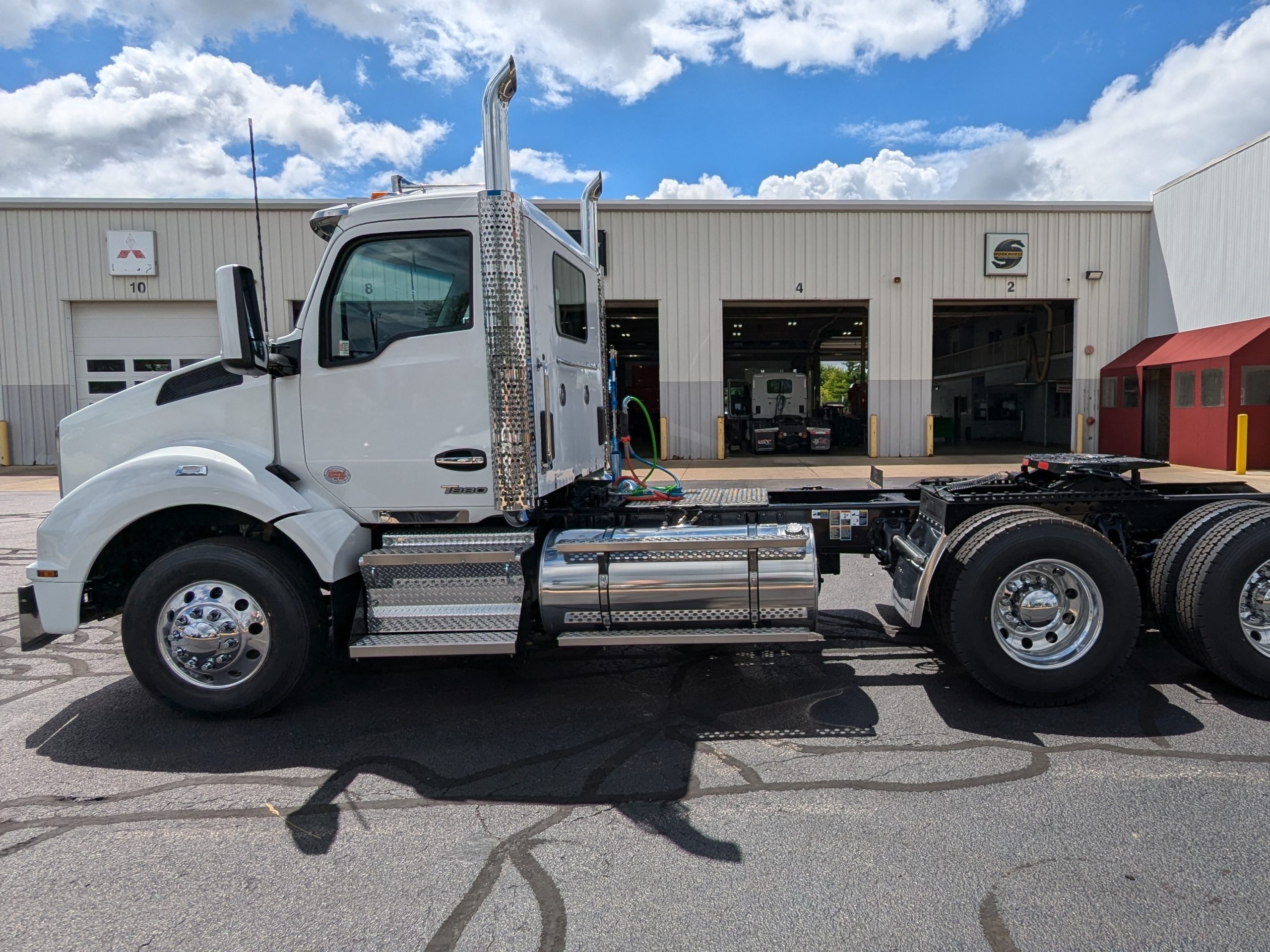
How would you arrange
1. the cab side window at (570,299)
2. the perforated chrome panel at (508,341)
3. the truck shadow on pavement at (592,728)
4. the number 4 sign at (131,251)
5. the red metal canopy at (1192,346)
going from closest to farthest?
the truck shadow on pavement at (592,728)
the perforated chrome panel at (508,341)
the cab side window at (570,299)
the red metal canopy at (1192,346)
the number 4 sign at (131,251)

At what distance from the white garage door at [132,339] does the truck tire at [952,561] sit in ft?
68.1

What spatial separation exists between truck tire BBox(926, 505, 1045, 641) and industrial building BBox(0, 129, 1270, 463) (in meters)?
16.0

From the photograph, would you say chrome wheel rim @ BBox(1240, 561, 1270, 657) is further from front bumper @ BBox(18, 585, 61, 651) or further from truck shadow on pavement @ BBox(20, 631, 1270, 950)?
front bumper @ BBox(18, 585, 61, 651)

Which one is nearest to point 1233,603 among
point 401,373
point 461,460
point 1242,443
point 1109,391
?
point 461,460

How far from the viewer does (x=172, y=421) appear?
452 centimetres

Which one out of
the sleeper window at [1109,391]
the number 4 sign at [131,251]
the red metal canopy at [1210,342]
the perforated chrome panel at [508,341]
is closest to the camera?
the perforated chrome panel at [508,341]

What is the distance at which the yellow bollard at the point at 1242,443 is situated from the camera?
50.9 feet

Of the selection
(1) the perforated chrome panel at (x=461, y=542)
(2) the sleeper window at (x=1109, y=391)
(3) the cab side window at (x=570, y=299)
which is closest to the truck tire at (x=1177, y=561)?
(1) the perforated chrome panel at (x=461, y=542)

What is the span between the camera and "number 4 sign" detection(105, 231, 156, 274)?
20.1 meters

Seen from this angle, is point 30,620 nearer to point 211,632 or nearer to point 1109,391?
point 211,632

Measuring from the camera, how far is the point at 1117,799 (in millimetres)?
3355

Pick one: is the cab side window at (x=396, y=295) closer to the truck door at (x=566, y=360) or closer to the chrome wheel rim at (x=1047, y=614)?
the truck door at (x=566, y=360)

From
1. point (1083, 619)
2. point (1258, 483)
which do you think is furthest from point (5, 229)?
point (1258, 483)

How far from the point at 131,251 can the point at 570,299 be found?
2005 cm
